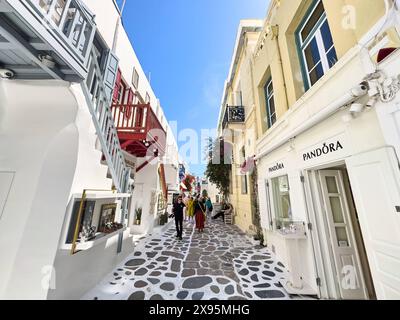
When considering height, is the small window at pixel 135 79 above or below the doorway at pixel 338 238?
above

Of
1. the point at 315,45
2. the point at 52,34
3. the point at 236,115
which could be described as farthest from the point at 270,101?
the point at 52,34

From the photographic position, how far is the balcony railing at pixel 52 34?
1.64m

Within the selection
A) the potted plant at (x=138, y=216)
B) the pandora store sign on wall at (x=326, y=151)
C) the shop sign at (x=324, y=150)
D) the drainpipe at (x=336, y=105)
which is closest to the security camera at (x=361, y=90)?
the drainpipe at (x=336, y=105)

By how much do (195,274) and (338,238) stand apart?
3308 millimetres

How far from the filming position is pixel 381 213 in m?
2.06

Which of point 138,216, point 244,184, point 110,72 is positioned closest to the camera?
point 110,72

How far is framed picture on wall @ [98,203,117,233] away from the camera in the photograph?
146 inches

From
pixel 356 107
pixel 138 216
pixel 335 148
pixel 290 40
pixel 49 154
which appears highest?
pixel 290 40

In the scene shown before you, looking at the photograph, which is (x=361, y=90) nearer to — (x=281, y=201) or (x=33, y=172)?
(x=281, y=201)

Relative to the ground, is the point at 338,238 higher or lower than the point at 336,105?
lower

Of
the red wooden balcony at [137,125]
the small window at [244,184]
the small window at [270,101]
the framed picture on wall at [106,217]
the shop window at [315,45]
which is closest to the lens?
the shop window at [315,45]

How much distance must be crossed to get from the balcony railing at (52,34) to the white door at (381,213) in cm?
435

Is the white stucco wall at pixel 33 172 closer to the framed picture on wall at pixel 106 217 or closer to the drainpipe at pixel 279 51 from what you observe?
the framed picture on wall at pixel 106 217
